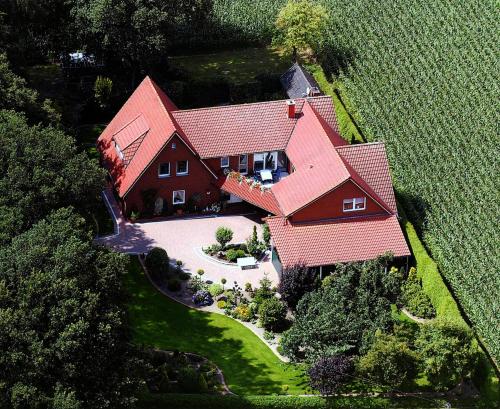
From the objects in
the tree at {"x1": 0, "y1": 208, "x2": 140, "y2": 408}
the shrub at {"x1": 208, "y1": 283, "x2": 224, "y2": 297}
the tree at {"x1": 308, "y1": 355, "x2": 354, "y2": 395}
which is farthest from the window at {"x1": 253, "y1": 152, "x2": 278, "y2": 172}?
the tree at {"x1": 0, "y1": 208, "x2": 140, "y2": 408}

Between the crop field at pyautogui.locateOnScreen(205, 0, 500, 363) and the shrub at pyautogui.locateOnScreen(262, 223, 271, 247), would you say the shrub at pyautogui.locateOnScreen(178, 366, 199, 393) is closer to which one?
the shrub at pyautogui.locateOnScreen(262, 223, 271, 247)

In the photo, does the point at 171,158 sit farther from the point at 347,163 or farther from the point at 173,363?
the point at 173,363

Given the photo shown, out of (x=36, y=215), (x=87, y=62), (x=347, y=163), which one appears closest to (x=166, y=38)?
(x=87, y=62)

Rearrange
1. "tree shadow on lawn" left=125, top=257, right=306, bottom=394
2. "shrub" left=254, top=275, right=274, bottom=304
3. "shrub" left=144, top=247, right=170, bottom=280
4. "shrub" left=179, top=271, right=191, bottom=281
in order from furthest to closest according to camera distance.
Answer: "shrub" left=179, top=271, right=191, bottom=281
"shrub" left=144, top=247, right=170, bottom=280
"shrub" left=254, top=275, right=274, bottom=304
"tree shadow on lawn" left=125, top=257, right=306, bottom=394

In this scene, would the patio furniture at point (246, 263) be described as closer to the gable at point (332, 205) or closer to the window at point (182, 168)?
the gable at point (332, 205)

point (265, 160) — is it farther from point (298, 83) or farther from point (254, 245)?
point (298, 83)

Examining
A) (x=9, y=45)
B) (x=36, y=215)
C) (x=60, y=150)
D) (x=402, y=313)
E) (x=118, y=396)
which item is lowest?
(x=118, y=396)
